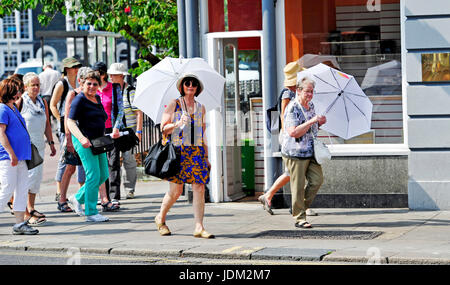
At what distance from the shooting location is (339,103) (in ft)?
36.2

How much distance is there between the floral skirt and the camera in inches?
379

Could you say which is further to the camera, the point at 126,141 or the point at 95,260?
the point at 126,141

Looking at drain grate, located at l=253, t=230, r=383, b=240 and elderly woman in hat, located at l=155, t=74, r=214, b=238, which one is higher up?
elderly woman in hat, located at l=155, t=74, r=214, b=238

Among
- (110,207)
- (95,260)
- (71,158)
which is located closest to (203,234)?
(95,260)

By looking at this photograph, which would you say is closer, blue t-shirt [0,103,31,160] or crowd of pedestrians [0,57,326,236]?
crowd of pedestrians [0,57,326,236]

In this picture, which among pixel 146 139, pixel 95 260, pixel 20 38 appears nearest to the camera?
→ pixel 95 260

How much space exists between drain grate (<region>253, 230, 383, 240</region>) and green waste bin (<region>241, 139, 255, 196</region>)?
306 cm

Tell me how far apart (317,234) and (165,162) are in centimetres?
176

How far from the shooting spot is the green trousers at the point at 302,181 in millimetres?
10070

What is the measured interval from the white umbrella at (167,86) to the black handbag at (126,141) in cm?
230

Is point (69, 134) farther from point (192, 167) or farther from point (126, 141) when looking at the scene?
point (192, 167)

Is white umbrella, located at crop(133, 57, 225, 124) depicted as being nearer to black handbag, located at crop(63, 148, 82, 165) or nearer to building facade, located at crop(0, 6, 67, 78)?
black handbag, located at crop(63, 148, 82, 165)

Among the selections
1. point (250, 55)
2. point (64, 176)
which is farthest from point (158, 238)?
point (250, 55)

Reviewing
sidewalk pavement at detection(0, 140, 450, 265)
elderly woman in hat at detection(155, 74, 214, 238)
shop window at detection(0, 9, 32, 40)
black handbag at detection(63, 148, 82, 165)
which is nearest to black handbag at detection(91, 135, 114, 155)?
sidewalk pavement at detection(0, 140, 450, 265)
